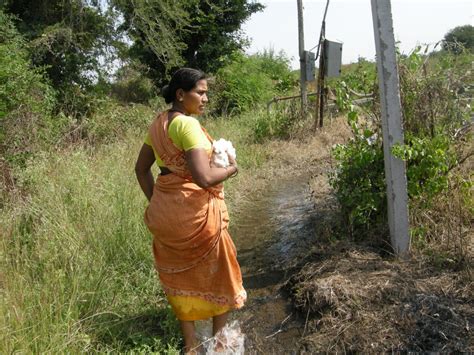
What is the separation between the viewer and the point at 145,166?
2.93 metres

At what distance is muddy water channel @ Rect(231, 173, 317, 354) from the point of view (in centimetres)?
321

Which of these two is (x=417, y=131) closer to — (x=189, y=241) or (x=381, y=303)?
(x=381, y=303)

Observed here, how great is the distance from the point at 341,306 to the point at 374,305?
8.7 inches

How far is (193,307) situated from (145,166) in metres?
0.96

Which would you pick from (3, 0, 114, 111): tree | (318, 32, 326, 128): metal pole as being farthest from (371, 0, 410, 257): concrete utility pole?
(3, 0, 114, 111): tree

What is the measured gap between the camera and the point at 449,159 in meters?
3.89

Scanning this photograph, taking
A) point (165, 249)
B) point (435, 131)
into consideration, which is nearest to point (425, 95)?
point (435, 131)

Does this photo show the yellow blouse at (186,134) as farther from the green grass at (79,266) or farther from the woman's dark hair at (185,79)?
the green grass at (79,266)

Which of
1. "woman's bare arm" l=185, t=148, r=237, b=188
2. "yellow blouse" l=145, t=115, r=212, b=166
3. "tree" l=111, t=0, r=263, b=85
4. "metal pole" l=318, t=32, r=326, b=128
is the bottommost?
"woman's bare arm" l=185, t=148, r=237, b=188

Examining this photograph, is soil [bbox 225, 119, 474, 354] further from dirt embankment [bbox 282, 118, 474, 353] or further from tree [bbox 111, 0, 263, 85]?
tree [bbox 111, 0, 263, 85]

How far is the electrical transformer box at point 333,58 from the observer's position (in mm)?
9422

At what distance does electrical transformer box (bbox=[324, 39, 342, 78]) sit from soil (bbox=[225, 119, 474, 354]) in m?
5.26

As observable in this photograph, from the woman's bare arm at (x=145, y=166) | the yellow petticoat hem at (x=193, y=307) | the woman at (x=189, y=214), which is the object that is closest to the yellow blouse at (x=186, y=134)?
the woman at (x=189, y=214)

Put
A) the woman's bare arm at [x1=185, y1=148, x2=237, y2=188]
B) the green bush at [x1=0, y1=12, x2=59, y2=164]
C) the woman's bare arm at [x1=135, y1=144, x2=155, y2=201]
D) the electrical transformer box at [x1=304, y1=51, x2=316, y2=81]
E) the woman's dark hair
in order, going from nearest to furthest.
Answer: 1. the woman's bare arm at [x1=185, y1=148, x2=237, y2=188]
2. the woman's dark hair
3. the woman's bare arm at [x1=135, y1=144, x2=155, y2=201]
4. the green bush at [x1=0, y1=12, x2=59, y2=164]
5. the electrical transformer box at [x1=304, y1=51, x2=316, y2=81]
